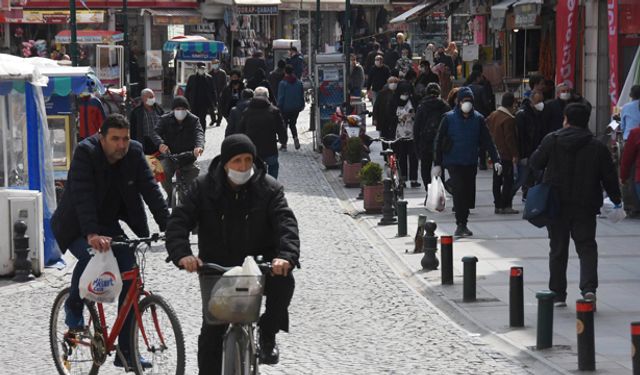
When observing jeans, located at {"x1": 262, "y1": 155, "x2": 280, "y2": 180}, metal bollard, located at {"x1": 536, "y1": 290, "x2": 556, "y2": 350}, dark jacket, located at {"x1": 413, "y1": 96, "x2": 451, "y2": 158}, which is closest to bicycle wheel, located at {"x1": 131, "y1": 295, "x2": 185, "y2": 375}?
metal bollard, located at {"x1": 536, "y1": 290, "x2": 556, "y2": 350}

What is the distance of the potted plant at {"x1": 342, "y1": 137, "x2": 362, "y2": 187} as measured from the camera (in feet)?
79.2

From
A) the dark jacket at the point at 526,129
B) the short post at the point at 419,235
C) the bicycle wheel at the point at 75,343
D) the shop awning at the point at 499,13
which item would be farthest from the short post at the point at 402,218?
the shop awning at the point at 499,13

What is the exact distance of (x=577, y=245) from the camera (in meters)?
13.2

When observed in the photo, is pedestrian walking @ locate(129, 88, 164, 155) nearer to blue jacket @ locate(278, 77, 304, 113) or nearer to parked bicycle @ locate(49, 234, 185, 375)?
blue jacket @ locate(278, 77, 304, 113)

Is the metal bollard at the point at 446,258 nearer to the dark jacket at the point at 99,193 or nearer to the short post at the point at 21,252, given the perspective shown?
the short post at the point at 21,252

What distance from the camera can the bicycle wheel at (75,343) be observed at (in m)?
9.73

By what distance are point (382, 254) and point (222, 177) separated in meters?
8.96

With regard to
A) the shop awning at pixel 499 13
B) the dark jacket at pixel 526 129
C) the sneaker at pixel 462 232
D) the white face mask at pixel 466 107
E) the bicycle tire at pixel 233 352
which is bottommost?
the sneaker at pixel 462 232

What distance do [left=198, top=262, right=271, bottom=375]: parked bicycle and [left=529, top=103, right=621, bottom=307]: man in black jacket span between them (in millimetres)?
5211

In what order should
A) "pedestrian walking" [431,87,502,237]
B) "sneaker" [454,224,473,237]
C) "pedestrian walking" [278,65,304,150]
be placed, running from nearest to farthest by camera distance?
1. "pedestrian walking" [431,87,502,237]
2. "sneaker" [454,224,473,237]
3. "pedestrian walking" [278,65,304,150]

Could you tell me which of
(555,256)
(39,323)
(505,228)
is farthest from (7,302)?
(505,228)

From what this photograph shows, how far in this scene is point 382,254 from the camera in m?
17.3

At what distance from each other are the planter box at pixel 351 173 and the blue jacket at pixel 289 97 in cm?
706

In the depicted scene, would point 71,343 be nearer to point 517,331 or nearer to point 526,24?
point 517,331
